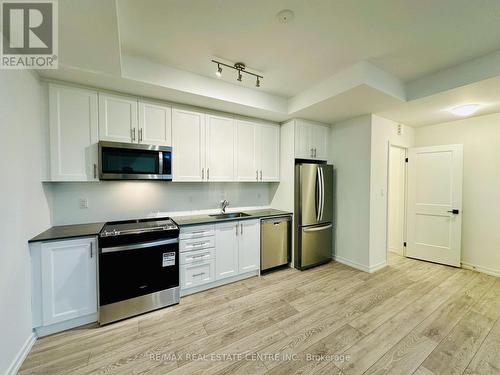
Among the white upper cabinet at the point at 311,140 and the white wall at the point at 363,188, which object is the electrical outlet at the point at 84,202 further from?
the white wall at the point at 363,188

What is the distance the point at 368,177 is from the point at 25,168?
13.7 ft

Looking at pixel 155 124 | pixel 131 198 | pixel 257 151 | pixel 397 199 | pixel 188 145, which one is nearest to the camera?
pixel 155 124

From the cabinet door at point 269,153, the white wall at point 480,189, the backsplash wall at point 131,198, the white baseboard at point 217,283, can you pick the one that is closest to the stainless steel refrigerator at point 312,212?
the cabinet door at point 269,153

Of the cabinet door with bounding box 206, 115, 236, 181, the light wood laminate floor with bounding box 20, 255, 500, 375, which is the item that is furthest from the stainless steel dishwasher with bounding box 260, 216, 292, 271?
the cabinet door with bounding box 206, 115, 236, 181

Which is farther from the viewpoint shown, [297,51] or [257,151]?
[257,151]

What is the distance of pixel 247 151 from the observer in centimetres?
347

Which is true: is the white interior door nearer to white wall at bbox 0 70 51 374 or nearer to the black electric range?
the black electric range

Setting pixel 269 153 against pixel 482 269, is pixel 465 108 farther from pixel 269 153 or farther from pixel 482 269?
pixel 269 153

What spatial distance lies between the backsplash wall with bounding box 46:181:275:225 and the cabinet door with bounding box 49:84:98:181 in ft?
1.04

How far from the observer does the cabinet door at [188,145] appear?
285 cm

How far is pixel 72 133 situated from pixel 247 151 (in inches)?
88.5

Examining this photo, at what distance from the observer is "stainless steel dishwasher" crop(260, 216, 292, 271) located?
329 centimetres
